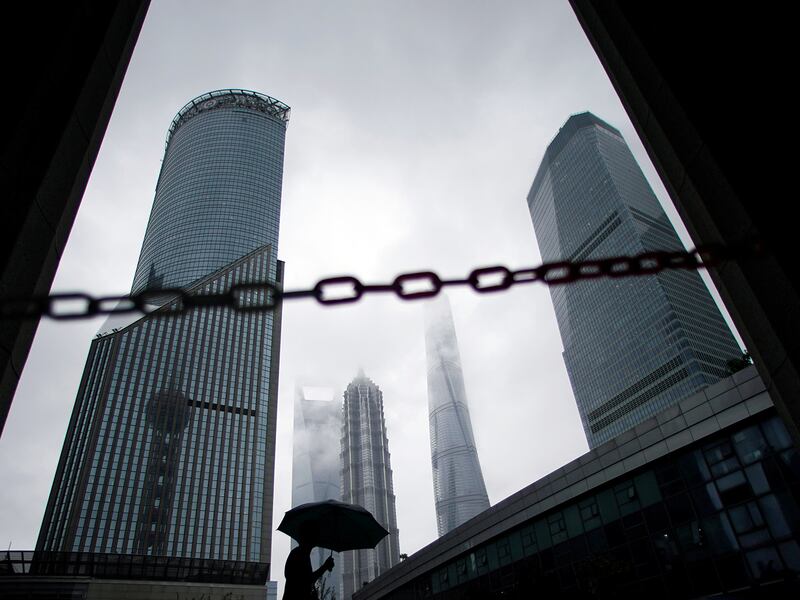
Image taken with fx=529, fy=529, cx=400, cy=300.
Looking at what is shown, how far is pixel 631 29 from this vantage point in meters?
4.80

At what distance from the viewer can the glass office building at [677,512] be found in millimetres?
18625

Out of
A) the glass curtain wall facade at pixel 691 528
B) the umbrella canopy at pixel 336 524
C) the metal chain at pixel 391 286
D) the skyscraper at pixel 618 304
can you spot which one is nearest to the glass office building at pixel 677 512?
the glass curtain wall facade at pixel 691 528

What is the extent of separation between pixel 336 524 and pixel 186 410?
114400 millimetres

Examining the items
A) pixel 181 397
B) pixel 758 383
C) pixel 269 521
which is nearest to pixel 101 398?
pixel 181 397

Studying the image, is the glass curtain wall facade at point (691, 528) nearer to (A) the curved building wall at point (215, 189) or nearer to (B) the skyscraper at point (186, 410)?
(B) the skyscraper at point (186, 410)

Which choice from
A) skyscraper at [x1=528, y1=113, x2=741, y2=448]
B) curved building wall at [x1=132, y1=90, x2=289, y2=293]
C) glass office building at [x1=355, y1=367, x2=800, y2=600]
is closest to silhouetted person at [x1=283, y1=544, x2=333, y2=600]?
glass office building at [x1=355, y1=367, x2=800, y2=600]

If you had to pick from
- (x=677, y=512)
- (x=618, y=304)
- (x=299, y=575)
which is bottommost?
(x=299, y=575)

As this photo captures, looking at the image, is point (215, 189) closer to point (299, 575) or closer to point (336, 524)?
point (336, 524)

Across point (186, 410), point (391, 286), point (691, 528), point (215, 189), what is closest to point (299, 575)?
point (391, 286)

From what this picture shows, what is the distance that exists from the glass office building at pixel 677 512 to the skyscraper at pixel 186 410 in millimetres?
61366

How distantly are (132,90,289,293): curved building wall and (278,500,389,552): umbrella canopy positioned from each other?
435 ft

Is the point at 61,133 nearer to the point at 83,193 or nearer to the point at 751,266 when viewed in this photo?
the point at 83,193

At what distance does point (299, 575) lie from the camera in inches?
269

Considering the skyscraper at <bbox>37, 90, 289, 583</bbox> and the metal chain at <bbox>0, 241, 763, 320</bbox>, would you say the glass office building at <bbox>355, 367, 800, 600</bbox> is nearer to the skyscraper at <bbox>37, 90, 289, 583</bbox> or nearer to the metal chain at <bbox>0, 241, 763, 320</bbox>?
the metal chain at <bbox>0, 241, 763, 320</bbox>
